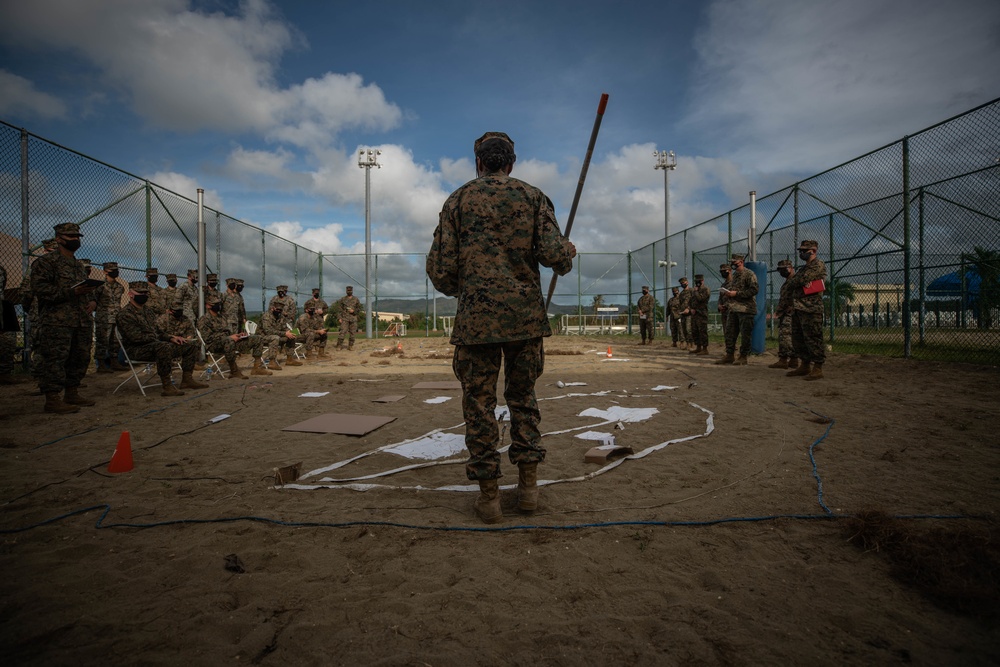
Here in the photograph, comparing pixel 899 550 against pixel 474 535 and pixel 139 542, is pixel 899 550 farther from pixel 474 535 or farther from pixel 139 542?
pixel 139 542

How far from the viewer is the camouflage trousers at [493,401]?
2.66 m

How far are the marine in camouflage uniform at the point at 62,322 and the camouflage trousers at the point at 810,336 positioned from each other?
9.57 metres

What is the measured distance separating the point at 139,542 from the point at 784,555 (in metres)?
3.04

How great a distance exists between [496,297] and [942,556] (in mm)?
2229

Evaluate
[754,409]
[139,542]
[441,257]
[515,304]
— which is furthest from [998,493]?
[139,542]

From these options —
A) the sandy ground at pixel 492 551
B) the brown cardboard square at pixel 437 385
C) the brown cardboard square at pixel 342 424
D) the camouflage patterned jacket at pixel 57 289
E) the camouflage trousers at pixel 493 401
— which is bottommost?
the sandy ground at pixel 492 551

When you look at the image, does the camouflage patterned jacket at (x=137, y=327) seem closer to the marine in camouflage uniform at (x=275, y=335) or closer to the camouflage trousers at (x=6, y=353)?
the camouflage trousers at (x=6, y=353)

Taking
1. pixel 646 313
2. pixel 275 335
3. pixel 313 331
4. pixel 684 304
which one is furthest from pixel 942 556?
pixel 646 313

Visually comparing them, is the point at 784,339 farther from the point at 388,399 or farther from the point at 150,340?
the point at 150,340

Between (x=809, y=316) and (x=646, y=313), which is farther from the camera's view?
(x=646, y=313)

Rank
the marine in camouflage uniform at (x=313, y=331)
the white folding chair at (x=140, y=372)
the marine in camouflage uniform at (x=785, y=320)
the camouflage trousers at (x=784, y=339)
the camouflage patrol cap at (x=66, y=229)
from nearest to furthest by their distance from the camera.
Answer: the camouflage patrol cap at (x=66, y=229), the white folding chair at (x=140, y=372), the marine in camouflage uniform at (x=785, y=320), the camouflage trousers at (x=784, y=339), the marine in camouflage uniform at (x=313, y=331)

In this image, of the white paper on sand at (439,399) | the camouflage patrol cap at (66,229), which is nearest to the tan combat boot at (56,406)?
the camouflage patrol cap at (66,229)

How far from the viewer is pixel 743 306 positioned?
31.3 ft

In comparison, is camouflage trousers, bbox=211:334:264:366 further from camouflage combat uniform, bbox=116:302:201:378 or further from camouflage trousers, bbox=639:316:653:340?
camouflage trousers, bbox=639:316:653:340
